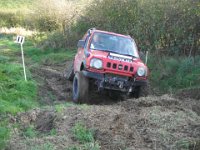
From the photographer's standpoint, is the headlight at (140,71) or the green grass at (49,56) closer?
the headlight at (140,71)

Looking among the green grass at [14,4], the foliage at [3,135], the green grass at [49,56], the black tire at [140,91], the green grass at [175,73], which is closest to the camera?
the foliage at [3,135]

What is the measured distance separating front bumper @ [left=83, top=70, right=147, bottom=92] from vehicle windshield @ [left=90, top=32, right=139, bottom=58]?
102cm

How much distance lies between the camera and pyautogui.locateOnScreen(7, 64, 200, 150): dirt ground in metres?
6.69

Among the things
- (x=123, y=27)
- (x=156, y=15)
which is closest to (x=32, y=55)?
(x=123, y=27)

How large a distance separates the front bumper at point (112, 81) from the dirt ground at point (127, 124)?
748mm

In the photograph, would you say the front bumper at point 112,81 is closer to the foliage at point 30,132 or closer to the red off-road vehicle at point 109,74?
the red off-road vehicle at point 109,74

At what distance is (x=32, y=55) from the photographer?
2028 centimetres

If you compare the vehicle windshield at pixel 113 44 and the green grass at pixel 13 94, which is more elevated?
the vehicle windshield at pixel 113 44

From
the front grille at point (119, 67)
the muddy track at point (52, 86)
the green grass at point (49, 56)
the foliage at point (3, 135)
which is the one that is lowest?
the green grass at point (49, 56)

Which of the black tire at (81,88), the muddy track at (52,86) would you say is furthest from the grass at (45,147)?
the muddy track at (52,86)

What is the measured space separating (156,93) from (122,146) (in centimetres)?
584

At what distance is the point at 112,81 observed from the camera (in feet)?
34.1

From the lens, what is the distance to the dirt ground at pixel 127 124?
669 cm

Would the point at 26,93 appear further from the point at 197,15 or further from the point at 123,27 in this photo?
the point at 123,27
